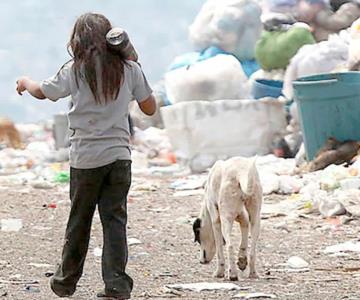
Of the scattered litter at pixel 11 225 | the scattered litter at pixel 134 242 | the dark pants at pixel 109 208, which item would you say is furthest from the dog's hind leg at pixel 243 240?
the scattered litter at pixel 11 225

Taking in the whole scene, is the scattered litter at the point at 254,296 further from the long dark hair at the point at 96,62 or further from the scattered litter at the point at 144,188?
the scattered litter at the point at 144,188

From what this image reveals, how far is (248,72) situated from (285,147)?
2.59m

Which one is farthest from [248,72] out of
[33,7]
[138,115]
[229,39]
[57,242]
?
[57,242]

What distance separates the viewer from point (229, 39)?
14719mm

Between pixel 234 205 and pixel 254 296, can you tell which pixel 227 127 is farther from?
pixel 254 296

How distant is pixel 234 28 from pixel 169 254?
28.1 ft

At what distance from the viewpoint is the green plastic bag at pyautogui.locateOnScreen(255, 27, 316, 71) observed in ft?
44.4

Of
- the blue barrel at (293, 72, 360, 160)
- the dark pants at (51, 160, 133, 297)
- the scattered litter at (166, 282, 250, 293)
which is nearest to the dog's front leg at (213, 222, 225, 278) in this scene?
the scattered litter at (166, 282, 250, 293)

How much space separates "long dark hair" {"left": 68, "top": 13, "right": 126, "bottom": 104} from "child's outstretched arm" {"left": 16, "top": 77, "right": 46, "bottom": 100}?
18cm

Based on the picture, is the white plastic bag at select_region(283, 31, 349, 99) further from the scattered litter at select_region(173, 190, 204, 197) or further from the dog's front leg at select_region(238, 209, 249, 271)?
the dog's front leg at select_region(238, 209, 249, 271)

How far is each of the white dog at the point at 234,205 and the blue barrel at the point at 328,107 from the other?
511 cm

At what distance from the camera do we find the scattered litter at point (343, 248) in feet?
21.2

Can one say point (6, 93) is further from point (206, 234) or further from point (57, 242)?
point (206, 234)

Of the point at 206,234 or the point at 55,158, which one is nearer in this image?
the point at 206,234
